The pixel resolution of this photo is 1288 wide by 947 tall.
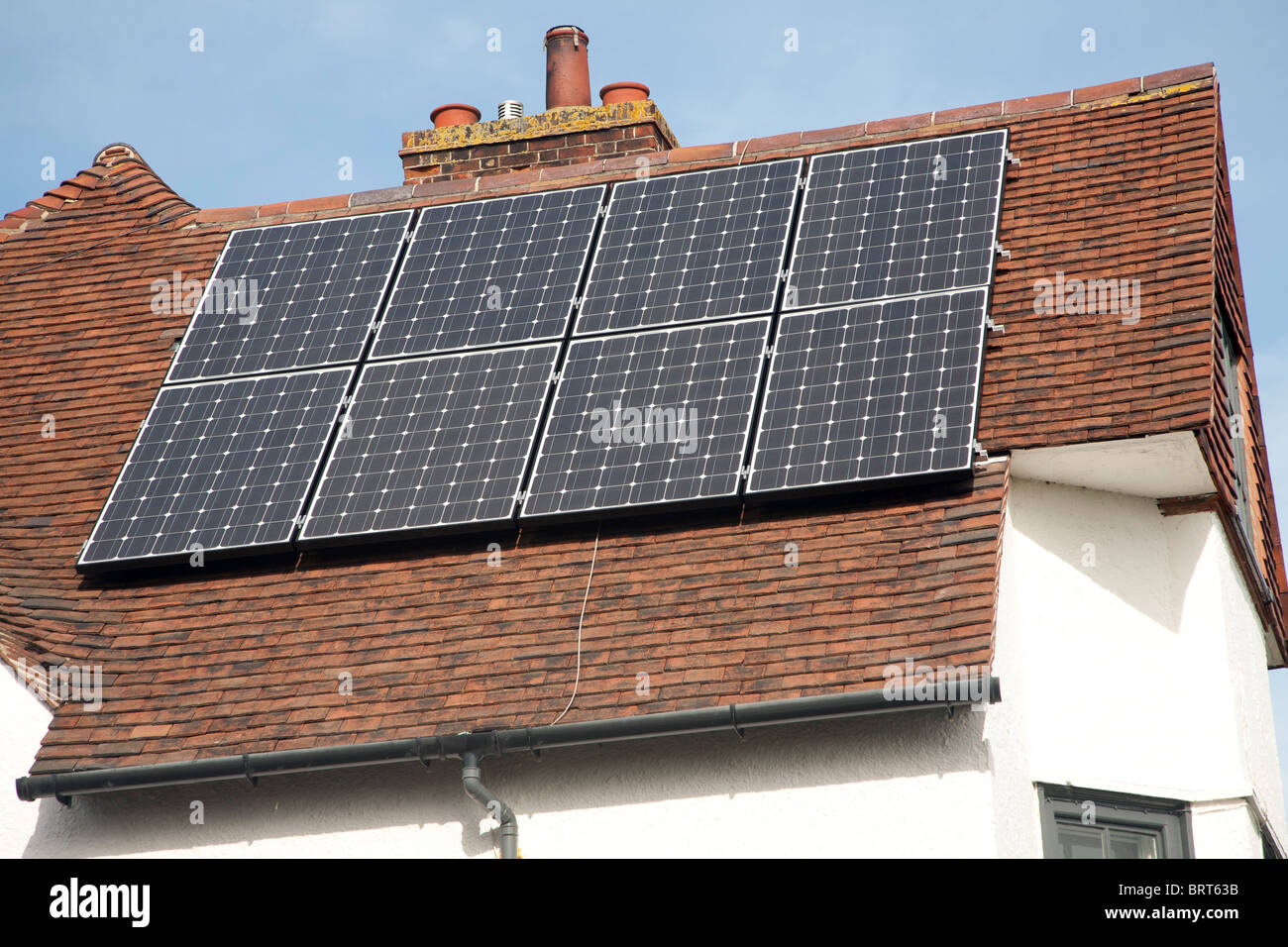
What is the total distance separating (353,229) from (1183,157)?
697cm

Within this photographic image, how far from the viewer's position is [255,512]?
1323 cm

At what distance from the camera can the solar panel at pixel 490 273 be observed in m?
14.3

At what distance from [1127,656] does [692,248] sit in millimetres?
4703

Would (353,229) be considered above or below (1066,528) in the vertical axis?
above

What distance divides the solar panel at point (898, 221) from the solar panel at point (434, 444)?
7.15 ft

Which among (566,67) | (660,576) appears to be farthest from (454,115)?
(660,576)

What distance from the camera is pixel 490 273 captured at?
14.8 m

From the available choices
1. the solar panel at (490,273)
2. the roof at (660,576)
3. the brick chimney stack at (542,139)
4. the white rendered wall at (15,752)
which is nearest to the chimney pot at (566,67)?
the brick chimney stack at (542,139)

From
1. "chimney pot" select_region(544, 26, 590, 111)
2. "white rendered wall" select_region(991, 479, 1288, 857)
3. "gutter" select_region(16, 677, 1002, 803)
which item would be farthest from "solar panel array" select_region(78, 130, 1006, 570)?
"chimney pot" select_region(544, 26, 590, 111)

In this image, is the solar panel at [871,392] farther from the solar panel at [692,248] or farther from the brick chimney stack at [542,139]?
the brick chimney stack at [542,139]
